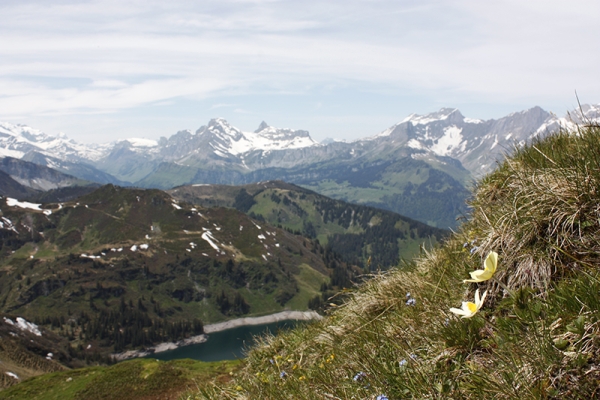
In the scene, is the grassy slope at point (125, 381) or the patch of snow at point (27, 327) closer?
the grassy slope at point (125, 381)

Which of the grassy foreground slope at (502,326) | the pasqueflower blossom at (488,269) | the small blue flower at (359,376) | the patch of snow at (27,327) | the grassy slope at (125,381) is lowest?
the patch of snow at (27,327)

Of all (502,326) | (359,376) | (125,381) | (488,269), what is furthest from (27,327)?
(488,269)

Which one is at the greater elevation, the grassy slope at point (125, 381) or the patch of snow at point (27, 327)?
the grassy slope at point (125, 381)

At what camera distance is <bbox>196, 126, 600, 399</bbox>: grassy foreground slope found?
3.36 meters

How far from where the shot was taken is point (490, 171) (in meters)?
11.0

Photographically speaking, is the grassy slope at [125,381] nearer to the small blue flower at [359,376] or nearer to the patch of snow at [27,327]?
the small blue flower at [359,376]

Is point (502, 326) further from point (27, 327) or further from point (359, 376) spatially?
point (27, 327)

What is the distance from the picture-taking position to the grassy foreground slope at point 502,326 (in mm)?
3363

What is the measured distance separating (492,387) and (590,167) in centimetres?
334

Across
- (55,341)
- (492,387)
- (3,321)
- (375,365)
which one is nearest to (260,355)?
(375,365)

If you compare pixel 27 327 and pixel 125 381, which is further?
pixel 27 327

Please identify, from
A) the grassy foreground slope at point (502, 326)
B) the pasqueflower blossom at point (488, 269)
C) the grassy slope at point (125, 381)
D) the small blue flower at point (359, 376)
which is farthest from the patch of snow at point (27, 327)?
the pasqueflower blossom at point (488, 269)

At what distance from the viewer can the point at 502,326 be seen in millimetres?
4090

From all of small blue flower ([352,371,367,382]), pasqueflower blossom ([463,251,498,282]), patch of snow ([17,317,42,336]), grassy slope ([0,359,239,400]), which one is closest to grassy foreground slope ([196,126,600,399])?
small blue flower ([352,371,367,382])
